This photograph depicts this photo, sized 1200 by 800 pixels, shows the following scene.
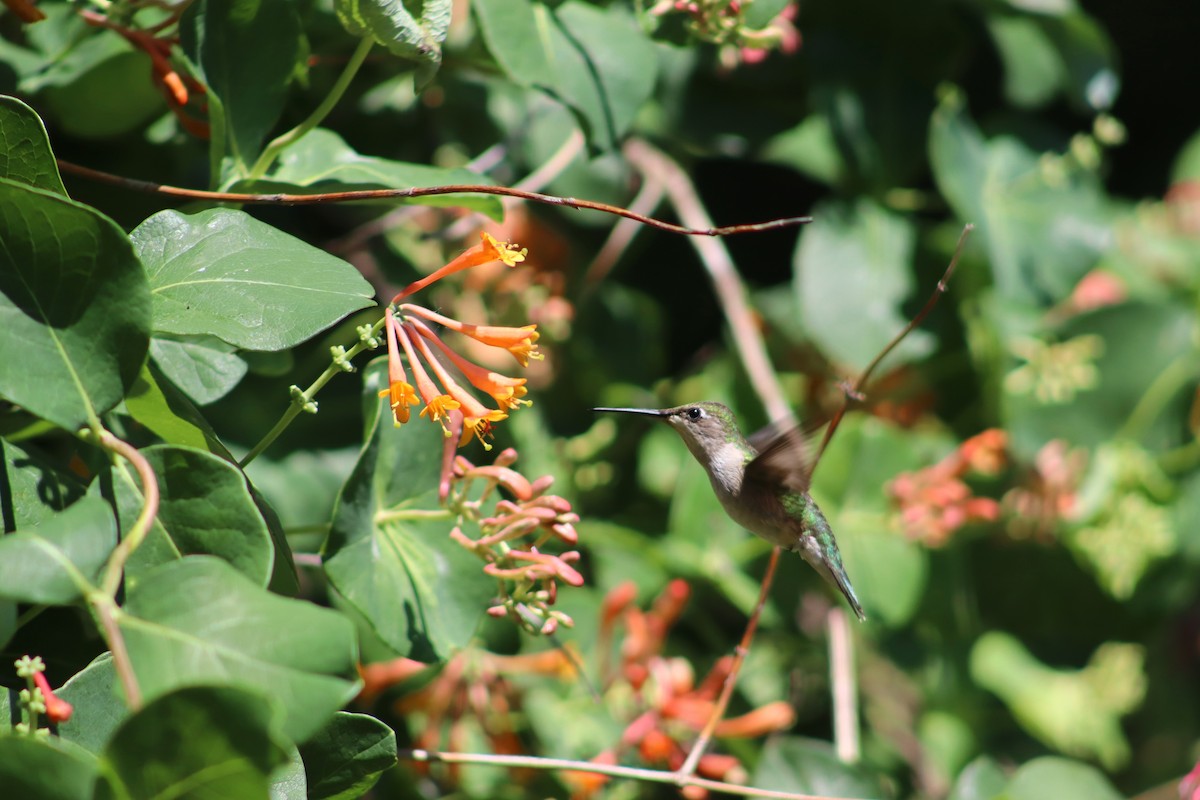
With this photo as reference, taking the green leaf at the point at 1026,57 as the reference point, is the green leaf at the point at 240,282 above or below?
above

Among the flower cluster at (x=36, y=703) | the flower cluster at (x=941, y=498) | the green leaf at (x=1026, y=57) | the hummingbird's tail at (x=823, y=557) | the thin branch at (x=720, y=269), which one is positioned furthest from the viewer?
the green leaf at (x=1026, y=57)

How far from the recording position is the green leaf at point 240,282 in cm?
87

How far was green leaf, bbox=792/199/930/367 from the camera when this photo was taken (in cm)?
197

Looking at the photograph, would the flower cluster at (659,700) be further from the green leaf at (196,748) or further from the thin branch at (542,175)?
the green leaf at (196,748)

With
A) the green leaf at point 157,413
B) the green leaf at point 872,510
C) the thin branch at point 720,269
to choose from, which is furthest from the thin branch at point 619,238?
the green leaf at point 157,413

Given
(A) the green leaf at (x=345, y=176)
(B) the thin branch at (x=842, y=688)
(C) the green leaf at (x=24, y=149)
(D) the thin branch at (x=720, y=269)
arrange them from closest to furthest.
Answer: (C) the green leaf at (x=24, y=149) → (A) the green leaf at (x=345, y=176) → (B) the thin branch at (x=842, y=688) → (D) the thin branch at (x=720, y=269)

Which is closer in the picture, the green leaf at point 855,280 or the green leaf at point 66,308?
the green leaf at point 66,308

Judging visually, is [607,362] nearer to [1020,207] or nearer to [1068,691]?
[1020,207]

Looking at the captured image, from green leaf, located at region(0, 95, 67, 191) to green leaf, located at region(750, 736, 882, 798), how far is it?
120 centimetres

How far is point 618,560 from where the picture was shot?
1.90 m

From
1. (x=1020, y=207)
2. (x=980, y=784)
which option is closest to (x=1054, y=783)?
(x=980, y=784)

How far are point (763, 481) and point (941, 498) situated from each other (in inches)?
22.4

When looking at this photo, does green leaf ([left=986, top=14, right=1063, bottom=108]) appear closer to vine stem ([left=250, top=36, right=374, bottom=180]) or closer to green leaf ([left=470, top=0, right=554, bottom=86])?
green leaf ([left=470, top=0, right=554, bottom=86])

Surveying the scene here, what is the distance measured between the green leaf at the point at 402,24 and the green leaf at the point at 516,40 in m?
0.20
